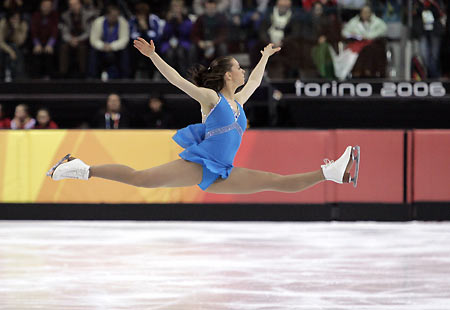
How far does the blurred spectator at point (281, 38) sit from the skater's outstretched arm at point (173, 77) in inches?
246

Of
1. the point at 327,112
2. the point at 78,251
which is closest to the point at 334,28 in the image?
the point at 327,112

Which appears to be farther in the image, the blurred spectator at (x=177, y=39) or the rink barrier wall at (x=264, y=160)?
the blurred spectator at (x=177, y=39)

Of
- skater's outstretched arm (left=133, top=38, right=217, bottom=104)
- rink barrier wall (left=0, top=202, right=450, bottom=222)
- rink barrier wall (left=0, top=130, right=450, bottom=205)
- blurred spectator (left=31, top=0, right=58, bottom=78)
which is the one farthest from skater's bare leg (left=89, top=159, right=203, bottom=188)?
blurred spectator (left=31, top=0, right=58, bottom=78)

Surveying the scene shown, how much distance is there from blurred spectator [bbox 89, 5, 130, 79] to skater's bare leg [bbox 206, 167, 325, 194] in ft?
23.2

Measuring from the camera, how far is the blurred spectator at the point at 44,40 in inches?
499

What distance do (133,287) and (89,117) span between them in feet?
21.2

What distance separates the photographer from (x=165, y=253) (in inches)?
322

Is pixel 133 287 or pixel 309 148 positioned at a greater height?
pixel 309 148

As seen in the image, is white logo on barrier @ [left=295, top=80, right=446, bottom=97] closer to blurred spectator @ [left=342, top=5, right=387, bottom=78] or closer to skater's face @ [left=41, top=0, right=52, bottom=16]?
blurred spectator @ [left=342, top=5, right=387, bottom=78]

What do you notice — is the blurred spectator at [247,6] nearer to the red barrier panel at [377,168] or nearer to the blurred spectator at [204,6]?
the blurred spectator at [204,6]

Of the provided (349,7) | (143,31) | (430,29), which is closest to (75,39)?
(143,31)

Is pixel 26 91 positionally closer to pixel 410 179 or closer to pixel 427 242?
pixel 410 179

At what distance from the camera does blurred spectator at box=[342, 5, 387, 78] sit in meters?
11.9

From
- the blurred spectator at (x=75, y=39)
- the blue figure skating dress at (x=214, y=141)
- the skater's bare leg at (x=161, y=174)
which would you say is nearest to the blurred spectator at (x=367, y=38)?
the blurred spectator at (x=75, y=39)
